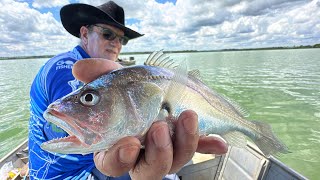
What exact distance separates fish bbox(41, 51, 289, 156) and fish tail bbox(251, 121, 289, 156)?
43cm

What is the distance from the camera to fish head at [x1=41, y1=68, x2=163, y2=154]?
1.45 metres

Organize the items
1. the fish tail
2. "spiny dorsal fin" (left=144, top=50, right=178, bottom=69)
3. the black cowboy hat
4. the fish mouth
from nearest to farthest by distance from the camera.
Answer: the fish mouth → "spiny dorsal fin" (left=144, top=50, right=178, bottom=69) → the fish tail → the black cowboy hat

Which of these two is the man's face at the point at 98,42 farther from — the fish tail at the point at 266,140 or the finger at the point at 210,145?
the fish tail at the point at 266,140

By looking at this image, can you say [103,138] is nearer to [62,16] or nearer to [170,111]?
[170,111]

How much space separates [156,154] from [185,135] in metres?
0.27

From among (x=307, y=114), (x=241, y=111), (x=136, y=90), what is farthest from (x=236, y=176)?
(x=307, y=114)

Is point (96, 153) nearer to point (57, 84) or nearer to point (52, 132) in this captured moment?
point (52, 132)

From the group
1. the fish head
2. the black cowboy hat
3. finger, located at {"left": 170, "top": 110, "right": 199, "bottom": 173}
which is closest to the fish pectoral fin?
finger, located at {"left": 170, "top": 110, "right": 199, "bottom": 173}

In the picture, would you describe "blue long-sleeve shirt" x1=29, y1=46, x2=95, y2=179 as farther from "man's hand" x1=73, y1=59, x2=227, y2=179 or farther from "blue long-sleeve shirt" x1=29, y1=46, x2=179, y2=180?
"man's hand" x1=73, y1=59, x2=227, y2=179

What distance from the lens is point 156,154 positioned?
1.73 m

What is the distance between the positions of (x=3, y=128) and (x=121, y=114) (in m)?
14.3

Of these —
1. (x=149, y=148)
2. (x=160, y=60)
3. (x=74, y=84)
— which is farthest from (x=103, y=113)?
(x=74, y=84)

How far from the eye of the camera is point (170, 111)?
1897mm

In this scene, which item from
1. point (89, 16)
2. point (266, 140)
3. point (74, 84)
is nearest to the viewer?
point (74, 84)
